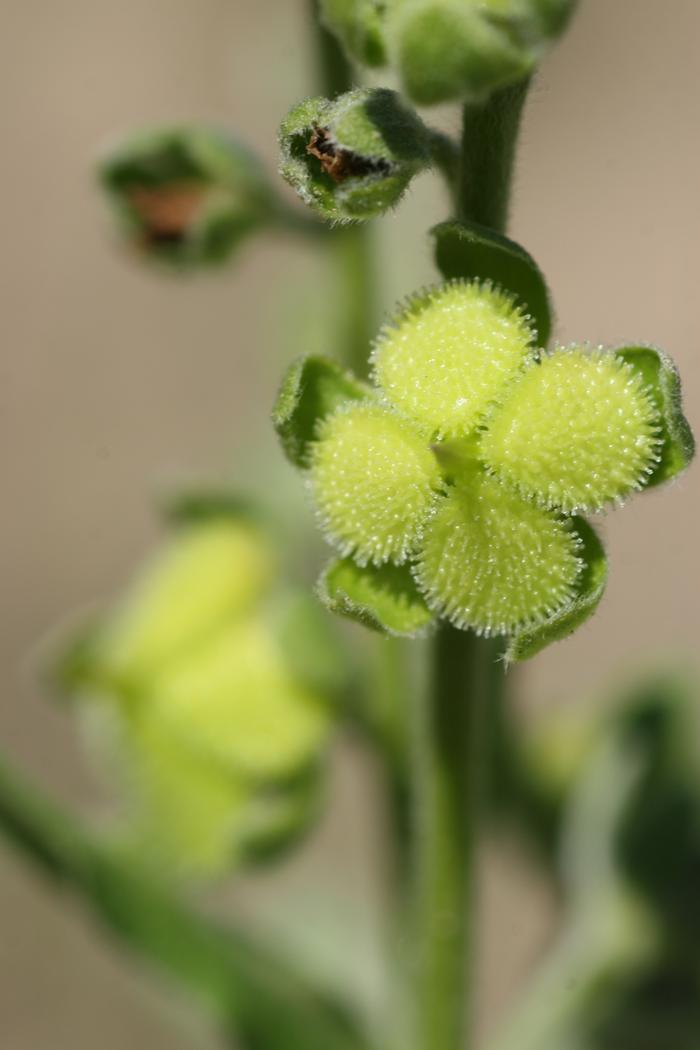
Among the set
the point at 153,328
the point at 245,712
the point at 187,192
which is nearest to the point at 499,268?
the point at 187,192

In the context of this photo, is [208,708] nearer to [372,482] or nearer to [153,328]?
[372,482]

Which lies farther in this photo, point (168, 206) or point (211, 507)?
point (211, 507)

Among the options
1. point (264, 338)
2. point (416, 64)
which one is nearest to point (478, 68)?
point (416, 64)

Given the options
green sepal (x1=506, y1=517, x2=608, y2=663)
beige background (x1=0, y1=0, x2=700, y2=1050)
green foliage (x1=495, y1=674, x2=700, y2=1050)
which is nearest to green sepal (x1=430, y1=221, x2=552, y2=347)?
green sepal (x1=506, y1=517, x2=608, y2=663)

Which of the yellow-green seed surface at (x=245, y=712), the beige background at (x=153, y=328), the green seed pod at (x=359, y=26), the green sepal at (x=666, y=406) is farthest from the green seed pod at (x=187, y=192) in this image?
the beige background at (x=153, y=328)

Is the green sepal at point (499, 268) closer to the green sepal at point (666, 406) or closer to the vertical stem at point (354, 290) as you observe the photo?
the green sepal at point (666, 406)

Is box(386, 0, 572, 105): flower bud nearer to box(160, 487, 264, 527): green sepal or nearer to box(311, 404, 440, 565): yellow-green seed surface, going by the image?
box(311, 404, 440, 565): yellow-green seed surface
